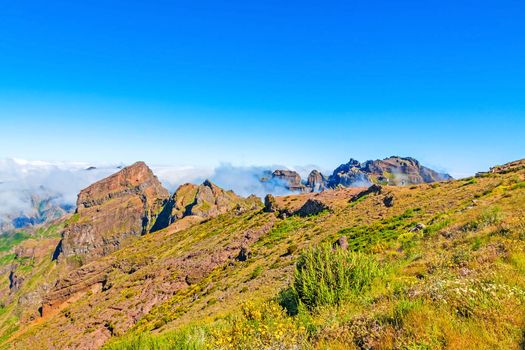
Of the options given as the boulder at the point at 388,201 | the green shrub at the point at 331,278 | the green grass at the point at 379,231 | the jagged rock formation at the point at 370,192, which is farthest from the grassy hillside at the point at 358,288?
the jagged rock formation at the point at 370,192

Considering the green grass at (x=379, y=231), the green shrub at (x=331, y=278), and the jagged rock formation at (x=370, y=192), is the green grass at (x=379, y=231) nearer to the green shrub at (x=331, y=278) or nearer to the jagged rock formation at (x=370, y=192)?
the jagged rock formation at (x=370, y=192)

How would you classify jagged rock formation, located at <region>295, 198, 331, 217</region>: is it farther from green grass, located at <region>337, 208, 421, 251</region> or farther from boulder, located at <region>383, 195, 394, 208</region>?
green grass, located at <region>337, 208, 421, 251</region>

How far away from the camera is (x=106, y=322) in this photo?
150 feet

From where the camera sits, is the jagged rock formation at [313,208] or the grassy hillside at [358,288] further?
the jagged rock formation at [313,208]

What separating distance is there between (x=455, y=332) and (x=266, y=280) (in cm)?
2568

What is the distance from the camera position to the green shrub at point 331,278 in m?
11.4

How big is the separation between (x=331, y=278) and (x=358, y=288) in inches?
41.9

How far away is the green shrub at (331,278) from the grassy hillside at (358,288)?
0.05 meters

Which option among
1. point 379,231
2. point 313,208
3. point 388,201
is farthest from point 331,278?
point 313,208

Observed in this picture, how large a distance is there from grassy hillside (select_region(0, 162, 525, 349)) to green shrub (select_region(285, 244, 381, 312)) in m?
0.05

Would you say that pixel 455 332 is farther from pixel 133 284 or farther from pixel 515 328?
pixel 133 284

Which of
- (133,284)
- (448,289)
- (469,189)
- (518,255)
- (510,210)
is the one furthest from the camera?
(133,284)

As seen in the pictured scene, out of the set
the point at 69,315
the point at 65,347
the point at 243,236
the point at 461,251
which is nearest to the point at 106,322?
the point at 65,347

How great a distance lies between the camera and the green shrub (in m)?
11.4
